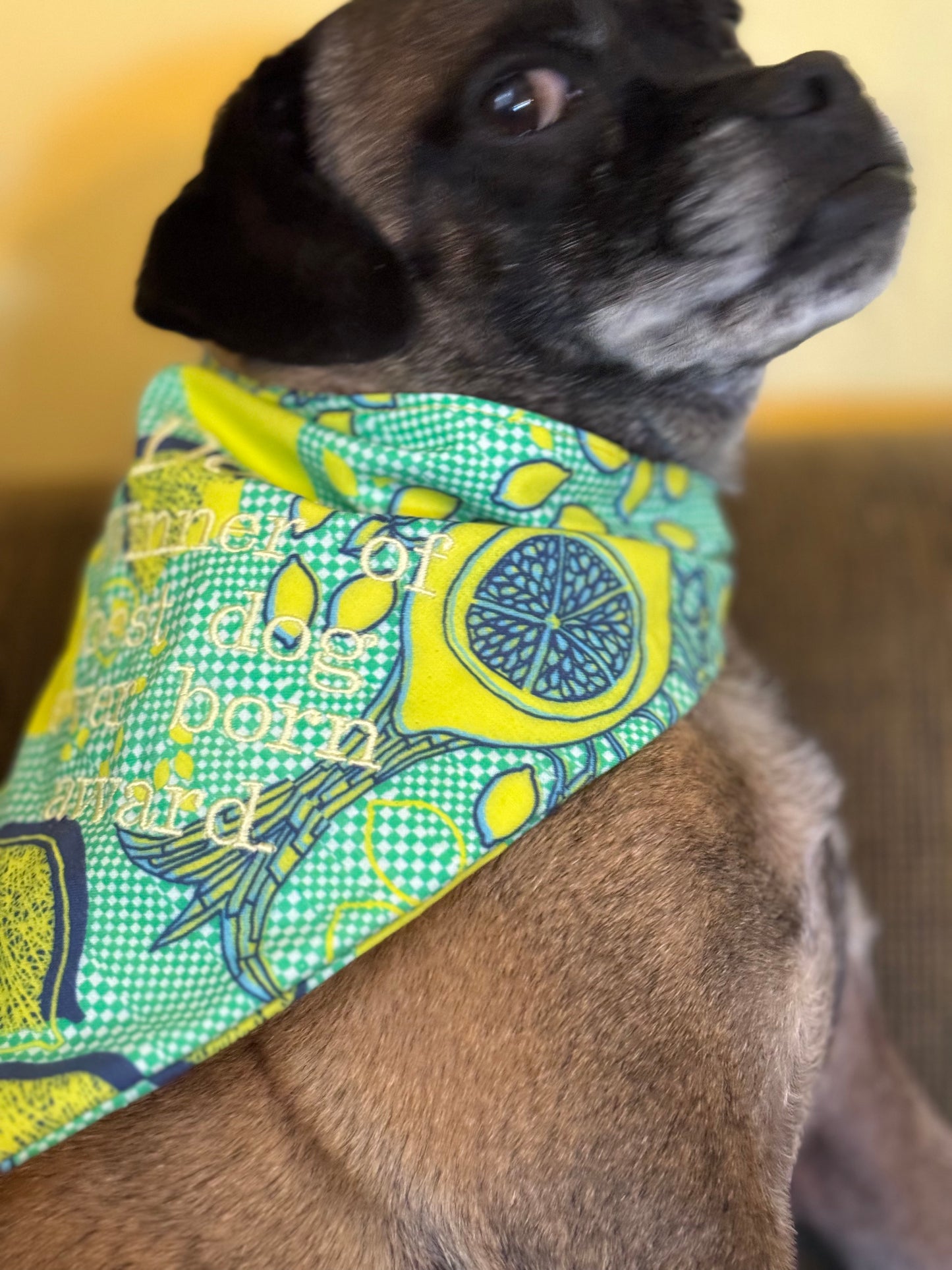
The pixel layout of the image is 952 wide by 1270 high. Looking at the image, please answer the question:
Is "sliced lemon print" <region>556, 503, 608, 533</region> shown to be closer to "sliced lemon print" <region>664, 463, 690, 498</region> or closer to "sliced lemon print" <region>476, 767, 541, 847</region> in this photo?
"sliced lemon print" <region>664, 463, 690, 498</region>

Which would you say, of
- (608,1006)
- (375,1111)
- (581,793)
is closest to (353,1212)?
(375,1111)

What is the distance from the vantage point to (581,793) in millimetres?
941

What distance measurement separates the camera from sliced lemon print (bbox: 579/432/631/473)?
41.3 inches

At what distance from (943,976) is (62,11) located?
1.82m

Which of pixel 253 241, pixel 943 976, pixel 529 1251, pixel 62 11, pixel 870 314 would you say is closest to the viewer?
pixel 529 1251

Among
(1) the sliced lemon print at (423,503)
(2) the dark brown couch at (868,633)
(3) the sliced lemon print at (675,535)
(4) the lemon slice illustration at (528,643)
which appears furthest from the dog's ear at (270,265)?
(2) the dark brown couch at (868,633)

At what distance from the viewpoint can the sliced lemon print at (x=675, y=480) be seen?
1183mm

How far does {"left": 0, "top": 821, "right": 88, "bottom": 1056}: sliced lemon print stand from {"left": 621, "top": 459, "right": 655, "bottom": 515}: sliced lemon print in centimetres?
66

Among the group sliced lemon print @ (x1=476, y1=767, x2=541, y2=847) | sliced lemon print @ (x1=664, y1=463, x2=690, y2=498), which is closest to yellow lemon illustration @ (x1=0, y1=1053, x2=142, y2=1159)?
sliced lemon print @ (x1=476, y1=767, x2=541, y2=847)

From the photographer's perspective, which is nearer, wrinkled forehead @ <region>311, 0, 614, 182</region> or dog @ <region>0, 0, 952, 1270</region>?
dog @ <region>0, 0, 952, 1270</region>

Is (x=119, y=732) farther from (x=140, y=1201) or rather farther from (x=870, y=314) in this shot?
(x=870, y=314)

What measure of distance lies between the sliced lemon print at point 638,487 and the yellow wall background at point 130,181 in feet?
2.11

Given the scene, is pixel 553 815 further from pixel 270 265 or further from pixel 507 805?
pixel 270 265

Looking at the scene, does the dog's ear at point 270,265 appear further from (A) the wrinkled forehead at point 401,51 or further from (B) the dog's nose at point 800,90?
(B) the dog's nose at point 800,90
